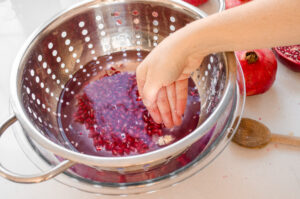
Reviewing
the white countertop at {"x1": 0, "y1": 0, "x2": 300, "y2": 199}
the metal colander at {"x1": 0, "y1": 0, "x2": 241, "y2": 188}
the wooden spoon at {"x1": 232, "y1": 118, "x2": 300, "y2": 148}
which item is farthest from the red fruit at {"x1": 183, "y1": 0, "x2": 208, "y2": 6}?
the wooden spoon at {"x1": 232, "y1": 118, "x2": 300, "y2": 148}

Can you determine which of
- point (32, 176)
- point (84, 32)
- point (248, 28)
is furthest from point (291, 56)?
point (32, 176)

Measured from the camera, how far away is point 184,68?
0.64m

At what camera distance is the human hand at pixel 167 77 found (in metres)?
0.58

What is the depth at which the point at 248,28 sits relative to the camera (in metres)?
0.51

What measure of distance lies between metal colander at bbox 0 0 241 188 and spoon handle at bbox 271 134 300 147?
176mm

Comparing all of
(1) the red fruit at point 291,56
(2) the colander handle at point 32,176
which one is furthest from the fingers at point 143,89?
(1) the red fruit at point 291,56

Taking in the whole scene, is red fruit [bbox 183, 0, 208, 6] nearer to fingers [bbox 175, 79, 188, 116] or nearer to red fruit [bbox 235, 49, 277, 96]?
red fruit [bbox 235, 49, 277, 96]

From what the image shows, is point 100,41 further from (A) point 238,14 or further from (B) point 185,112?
(A) point 238,14

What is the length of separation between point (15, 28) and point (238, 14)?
0.87 m

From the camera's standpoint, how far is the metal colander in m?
0.66

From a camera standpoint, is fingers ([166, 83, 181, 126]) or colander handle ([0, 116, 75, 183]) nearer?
colander handle ([0, 116, 75, 183])

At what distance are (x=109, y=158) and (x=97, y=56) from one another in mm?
506

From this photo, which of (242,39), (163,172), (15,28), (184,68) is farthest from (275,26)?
(15,28)

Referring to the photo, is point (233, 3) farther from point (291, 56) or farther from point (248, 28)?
point (248, 28)
